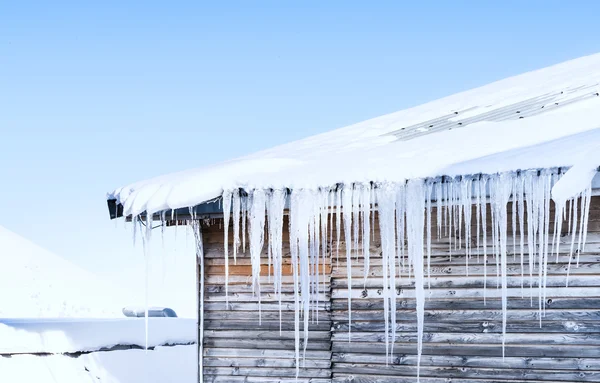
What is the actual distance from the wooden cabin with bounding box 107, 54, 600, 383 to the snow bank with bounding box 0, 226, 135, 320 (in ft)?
86.7

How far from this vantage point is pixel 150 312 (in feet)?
94.3

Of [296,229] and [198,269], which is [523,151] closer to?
[296,229]

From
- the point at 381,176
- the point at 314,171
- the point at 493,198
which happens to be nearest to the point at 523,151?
the point at 493,198

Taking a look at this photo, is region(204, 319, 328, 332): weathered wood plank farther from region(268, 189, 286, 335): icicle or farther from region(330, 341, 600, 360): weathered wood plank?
region(268, 189, 286, 335): icicle

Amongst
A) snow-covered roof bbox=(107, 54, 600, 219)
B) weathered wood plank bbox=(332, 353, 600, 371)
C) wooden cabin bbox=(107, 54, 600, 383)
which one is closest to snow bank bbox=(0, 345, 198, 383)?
wooden cabin bbox=(107, 54, 600, 383)

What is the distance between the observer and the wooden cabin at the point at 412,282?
23.6ft

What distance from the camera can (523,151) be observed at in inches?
270

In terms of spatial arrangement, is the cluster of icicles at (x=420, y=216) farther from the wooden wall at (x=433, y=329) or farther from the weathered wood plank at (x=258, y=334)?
the weathered wood plank at (x=258, y=334)

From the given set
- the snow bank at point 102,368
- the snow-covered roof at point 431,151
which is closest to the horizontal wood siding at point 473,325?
the snow-covered roof at point 431,151

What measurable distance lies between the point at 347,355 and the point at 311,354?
1.41 ft

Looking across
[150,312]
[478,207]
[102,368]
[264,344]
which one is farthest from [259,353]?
[150,312]

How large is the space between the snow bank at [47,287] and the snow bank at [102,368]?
61.7 feet

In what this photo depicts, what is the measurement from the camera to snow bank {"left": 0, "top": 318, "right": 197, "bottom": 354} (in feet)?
46.4

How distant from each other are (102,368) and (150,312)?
45.3ft
